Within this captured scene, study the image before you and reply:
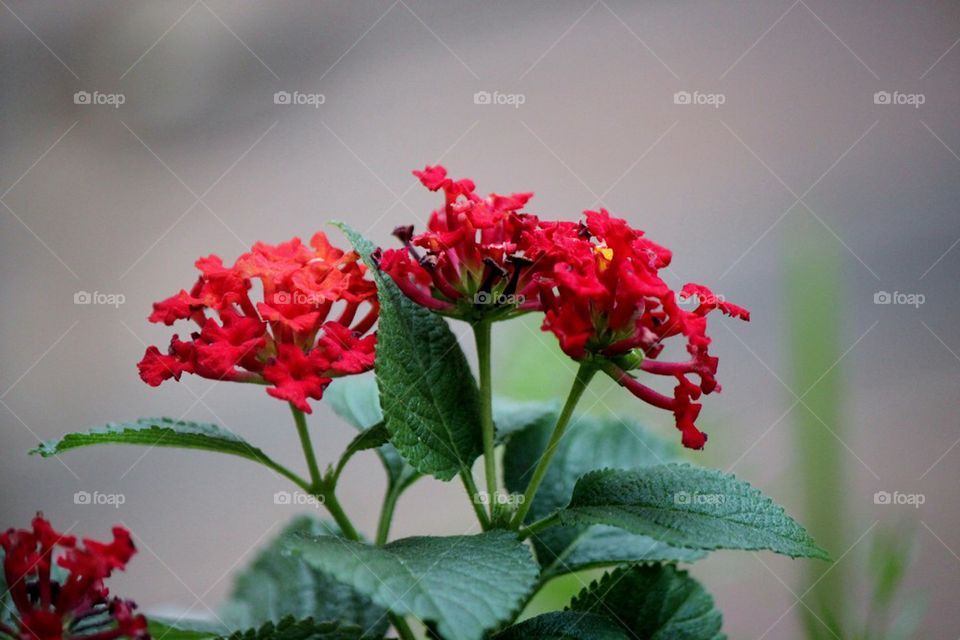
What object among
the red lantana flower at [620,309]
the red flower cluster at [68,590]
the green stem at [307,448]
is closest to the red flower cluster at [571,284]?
the red lantana flower at [620,309]

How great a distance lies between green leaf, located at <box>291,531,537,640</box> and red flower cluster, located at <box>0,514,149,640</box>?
89mm

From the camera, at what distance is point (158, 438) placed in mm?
517

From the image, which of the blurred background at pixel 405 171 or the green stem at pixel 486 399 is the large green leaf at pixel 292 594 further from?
the blurred background at pixel 405 171

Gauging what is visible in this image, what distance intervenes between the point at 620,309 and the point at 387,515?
0.74 ft

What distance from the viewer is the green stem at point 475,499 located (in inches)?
21.1

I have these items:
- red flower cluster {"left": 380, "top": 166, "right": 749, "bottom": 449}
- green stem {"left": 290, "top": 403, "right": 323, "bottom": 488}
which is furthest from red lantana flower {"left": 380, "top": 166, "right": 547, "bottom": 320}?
green stem {"left": 290, "top": 403, "right": 323, "bottom": 488}

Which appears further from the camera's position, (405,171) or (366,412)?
(405,171)

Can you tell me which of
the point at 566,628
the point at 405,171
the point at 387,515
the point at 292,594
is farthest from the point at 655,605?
the point at 405,171

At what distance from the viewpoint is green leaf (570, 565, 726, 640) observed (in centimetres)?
56

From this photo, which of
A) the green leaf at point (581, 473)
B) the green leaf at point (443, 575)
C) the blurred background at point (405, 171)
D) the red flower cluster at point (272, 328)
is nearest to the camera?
the green leaf at point (443, 575)

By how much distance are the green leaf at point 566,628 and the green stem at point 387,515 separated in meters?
0.11

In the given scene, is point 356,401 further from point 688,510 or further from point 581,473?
point 688,510

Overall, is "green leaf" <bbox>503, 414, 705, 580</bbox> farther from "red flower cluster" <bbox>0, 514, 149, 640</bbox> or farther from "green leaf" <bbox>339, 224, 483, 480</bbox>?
"red flower cluster" <bbox>0, 514, 149, 640</bbox>

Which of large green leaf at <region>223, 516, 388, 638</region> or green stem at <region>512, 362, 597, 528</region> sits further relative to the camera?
large green leaf at <region>223, 516, 388, 638</region>
